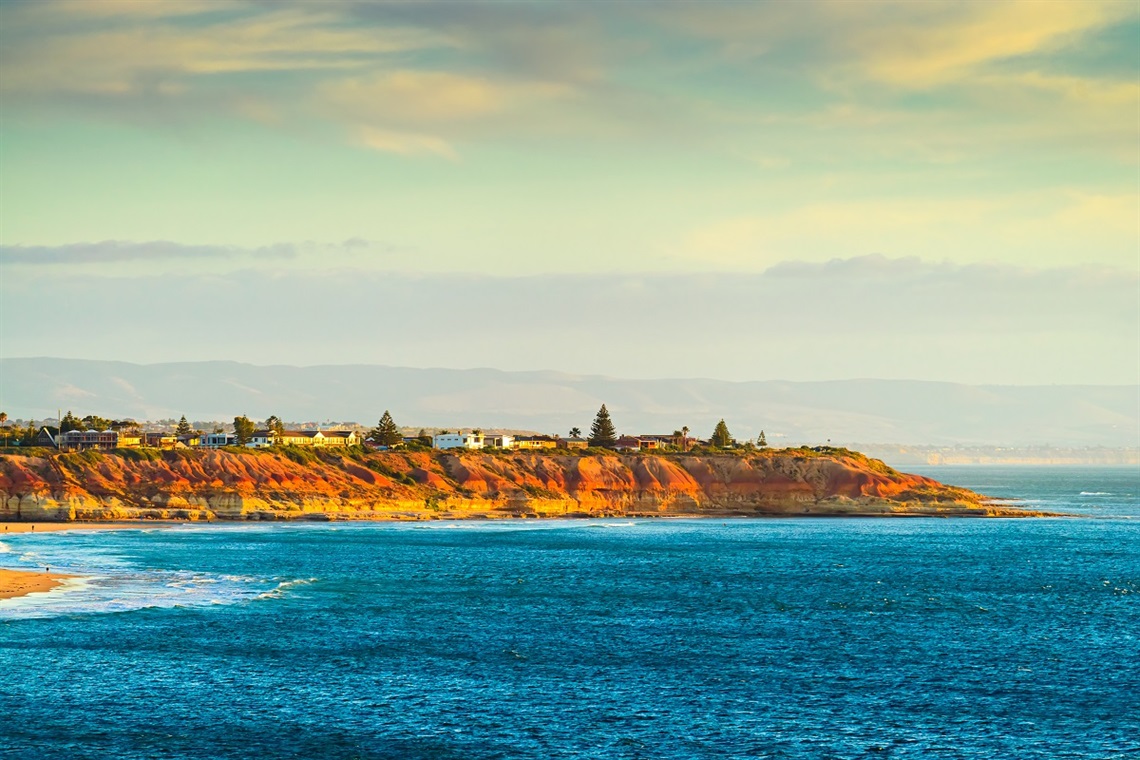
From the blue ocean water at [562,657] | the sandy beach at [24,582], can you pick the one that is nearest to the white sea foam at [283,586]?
the blue ocean water at [562,657]

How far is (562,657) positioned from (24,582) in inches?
1734

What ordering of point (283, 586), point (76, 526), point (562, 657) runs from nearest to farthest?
point (562, 657) → point (283, 586) → point (76, 526)

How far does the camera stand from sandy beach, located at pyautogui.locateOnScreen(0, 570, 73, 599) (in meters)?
83.2

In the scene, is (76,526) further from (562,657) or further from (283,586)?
(562,657)

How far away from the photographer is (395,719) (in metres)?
50.7

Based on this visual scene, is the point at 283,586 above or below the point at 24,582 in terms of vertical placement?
below

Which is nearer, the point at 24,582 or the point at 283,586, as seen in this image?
the point at 24,582

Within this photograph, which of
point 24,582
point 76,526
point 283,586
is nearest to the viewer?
point 24,582

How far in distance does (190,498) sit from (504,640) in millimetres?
115936

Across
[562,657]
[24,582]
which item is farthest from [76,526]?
[562,657]

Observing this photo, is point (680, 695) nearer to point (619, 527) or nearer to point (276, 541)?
point (276, 541)

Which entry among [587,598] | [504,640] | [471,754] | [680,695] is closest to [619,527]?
[587,598]

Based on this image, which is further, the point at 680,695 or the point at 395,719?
the point at 680,695

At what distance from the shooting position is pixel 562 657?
65125 millimetres
